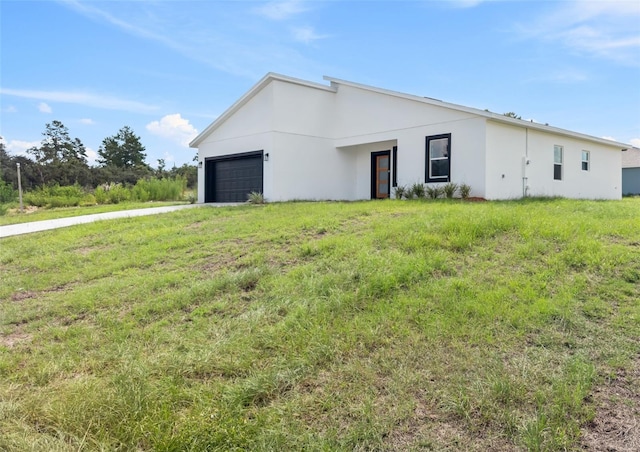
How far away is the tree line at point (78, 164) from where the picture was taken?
1383 inches

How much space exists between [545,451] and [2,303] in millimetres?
6834

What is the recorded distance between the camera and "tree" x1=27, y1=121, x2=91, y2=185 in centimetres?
3553

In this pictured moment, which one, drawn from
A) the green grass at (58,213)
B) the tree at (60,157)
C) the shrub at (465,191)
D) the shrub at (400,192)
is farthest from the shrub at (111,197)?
the shrub at (465,191)

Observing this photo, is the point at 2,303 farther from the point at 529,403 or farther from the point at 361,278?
the point at 529,403

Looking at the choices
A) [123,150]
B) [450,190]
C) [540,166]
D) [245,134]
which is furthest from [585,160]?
[123,150]

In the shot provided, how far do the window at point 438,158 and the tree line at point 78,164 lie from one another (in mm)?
20452

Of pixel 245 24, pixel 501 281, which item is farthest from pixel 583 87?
pixel 501 281

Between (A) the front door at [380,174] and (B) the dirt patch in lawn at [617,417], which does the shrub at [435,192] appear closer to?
(A) the front door at [380,174]

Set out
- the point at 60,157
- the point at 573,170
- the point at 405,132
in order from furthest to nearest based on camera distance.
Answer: the point at 60,157
the point at 573,170
the point at 405,132

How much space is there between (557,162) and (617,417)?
50.1 ft

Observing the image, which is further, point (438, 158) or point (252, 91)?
point (252, 91)

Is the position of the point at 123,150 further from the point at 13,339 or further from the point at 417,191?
the point at 13,339

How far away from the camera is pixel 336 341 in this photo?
3.96m

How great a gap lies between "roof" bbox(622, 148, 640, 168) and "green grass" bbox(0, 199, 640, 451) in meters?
26.7
